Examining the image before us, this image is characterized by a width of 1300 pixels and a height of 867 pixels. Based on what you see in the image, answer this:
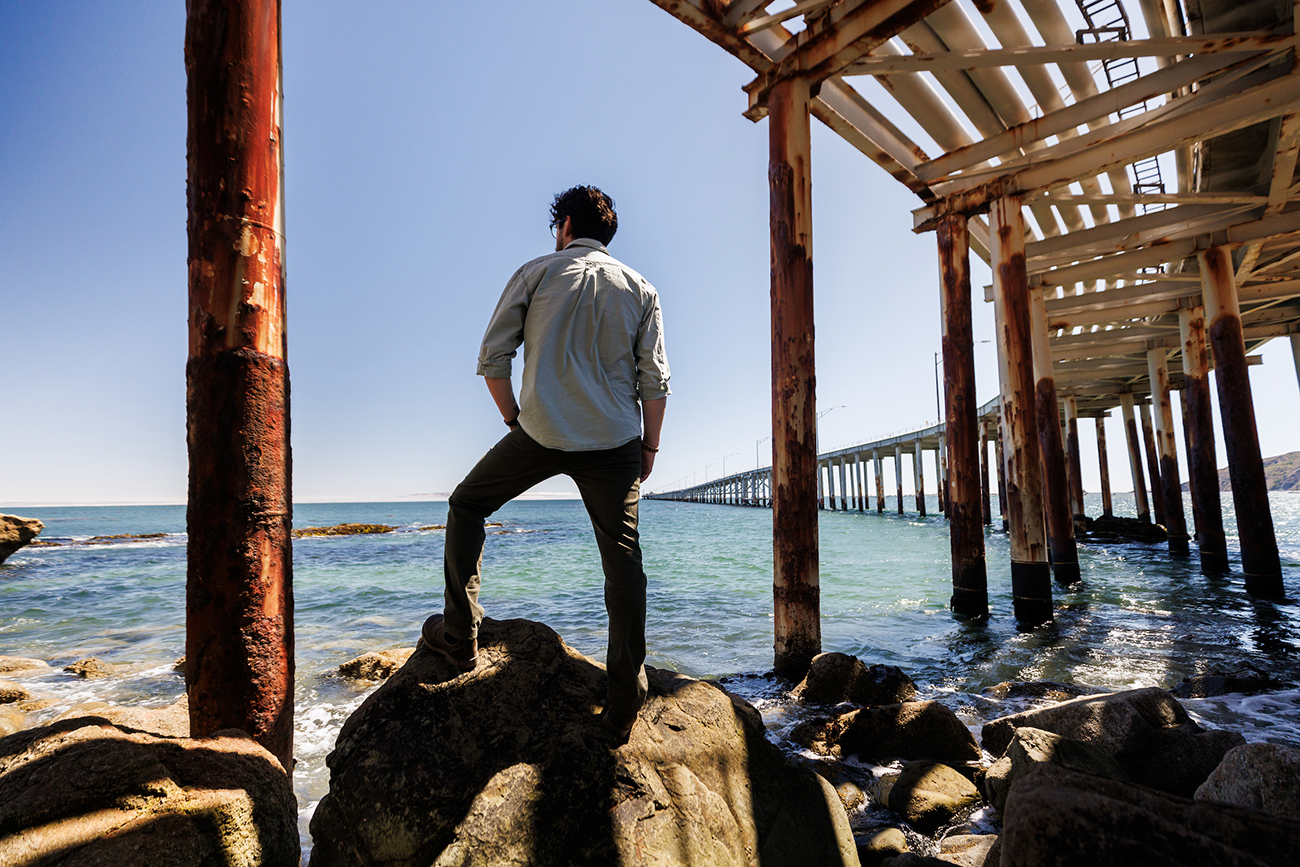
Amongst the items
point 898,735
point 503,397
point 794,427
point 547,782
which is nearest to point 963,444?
point 794,427

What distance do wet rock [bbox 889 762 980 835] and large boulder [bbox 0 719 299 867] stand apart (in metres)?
2.39

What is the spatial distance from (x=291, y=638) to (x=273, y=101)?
6.58ft

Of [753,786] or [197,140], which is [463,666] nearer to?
[753,786]

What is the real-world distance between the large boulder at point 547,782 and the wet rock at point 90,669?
228 inches

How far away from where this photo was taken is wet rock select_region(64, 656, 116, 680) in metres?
5.69

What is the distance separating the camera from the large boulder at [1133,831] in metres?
1.12

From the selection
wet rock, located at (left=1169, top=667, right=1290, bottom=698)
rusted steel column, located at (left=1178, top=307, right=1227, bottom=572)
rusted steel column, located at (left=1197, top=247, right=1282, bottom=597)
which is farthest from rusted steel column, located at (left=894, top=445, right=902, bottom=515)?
wet rock, located at (left=1169, top=667, right=1290, bottom=698)

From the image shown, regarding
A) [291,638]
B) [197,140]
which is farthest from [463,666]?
[197,140]

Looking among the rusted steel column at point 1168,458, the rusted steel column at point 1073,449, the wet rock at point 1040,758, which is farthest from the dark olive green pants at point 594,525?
the rusted steel column at point 1073,449

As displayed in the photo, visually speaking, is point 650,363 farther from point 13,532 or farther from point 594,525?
point 13,532

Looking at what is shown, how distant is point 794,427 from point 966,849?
2.78 metres

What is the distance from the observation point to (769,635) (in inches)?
274

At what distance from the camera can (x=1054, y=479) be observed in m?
8.98

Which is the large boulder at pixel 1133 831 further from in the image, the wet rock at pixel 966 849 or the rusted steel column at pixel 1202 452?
the rusted steel column at pixel 1202 452
